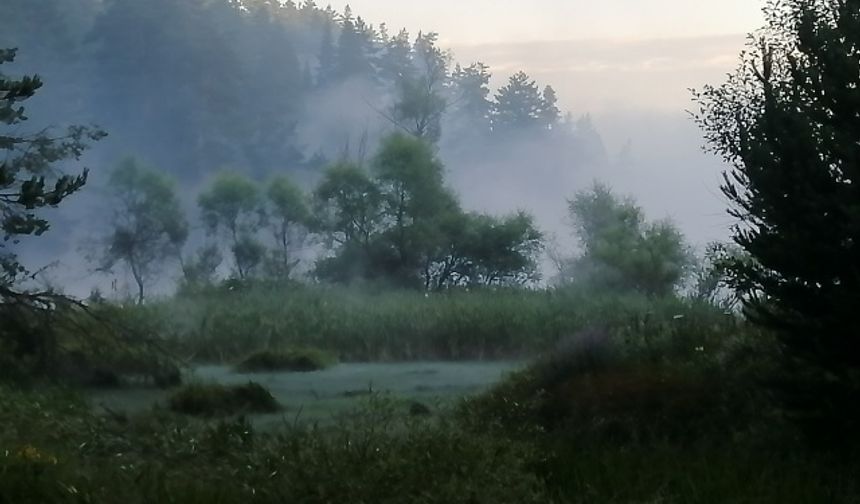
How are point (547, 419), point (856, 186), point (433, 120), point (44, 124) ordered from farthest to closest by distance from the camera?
1. point (433, 120)
2. point (44, 124)
3. point (547, 419)
4. point (856, 186)

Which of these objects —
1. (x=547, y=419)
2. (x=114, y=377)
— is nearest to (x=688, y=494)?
(x=547, y=419)

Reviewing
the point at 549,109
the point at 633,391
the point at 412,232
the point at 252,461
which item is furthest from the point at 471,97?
the point at 252,461

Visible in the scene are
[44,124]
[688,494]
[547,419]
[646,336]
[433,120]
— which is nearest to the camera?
[688,494]

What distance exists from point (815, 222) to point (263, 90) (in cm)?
519

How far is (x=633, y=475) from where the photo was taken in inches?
265

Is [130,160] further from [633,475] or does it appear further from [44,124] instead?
[633,475]

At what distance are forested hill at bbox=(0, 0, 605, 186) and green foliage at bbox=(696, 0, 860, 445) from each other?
125 inches

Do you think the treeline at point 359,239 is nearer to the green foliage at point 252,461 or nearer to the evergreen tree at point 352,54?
the evergreen tree at point 352,54

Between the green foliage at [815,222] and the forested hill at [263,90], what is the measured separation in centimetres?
316

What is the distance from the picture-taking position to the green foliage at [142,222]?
9453 millimetres

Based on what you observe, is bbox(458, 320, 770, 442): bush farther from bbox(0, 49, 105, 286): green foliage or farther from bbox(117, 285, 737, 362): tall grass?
bbox(0, 49, 105, 286): green foliage

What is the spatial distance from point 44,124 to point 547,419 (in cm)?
502

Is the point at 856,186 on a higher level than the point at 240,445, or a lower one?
higher

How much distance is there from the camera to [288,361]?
8.92 metres
